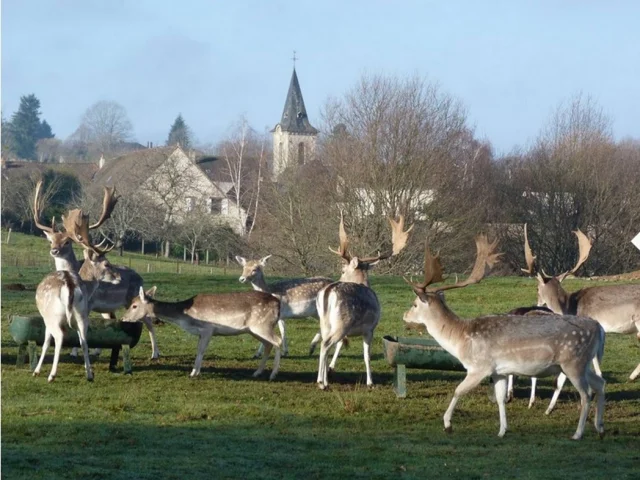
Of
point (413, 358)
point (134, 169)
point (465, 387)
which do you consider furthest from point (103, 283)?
point (134, 169)

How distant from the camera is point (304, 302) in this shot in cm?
1744

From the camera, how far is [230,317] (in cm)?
1476

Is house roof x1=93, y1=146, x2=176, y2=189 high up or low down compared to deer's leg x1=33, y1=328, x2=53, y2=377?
up

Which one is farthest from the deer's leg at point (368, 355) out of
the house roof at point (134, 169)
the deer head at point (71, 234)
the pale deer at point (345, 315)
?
the house roof at point (134, 169)

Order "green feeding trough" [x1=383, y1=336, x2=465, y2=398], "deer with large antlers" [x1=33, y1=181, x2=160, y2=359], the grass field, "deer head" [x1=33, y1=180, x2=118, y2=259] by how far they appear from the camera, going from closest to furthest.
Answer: the grass field, "green feeding trough" [x1=383, y1=336, x2=465, y2=398], "deer with large antlers" [x1=33, y1=181, x2=160, y2=359], "deer head" [x1=33, y1=180, x2=118, y2=259]

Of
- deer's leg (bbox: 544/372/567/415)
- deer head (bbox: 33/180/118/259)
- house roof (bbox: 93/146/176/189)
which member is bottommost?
deer's leg (bbox: 544/372/567/415)

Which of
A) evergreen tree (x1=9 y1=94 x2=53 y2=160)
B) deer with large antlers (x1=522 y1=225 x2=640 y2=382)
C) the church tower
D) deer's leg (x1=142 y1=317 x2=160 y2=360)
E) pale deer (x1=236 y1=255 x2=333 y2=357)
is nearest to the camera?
deer with large antlers (x1=522 y1=225 x2=640 y2=382)

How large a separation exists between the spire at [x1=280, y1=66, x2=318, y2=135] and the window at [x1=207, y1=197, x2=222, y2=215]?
2783cm

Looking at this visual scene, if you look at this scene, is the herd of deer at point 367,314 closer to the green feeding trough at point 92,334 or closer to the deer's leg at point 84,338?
the deer's leg at point 84,338

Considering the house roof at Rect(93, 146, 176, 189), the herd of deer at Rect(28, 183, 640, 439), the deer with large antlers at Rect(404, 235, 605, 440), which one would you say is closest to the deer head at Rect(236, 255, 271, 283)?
the herd of deer at Rect(28, 183, 640, 439)

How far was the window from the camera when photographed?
6241 centimetres

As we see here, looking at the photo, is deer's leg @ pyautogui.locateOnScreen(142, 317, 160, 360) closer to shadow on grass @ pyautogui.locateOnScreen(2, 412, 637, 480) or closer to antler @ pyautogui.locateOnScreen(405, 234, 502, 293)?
shadow on grass @ pyautogui.locateOnScreen(2, 412, 637, 480)

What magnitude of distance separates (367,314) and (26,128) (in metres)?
143

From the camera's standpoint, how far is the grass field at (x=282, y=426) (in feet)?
31.5
